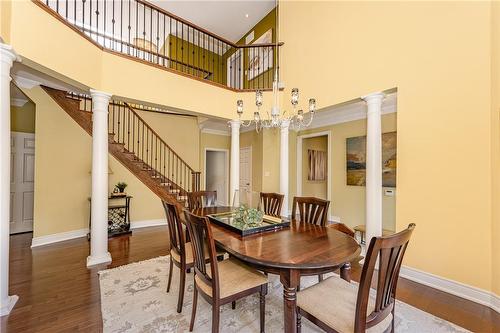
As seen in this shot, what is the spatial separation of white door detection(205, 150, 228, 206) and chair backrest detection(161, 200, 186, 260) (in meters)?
5.22

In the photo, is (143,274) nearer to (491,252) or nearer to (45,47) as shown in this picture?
(45,47)

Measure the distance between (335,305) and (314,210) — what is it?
1329 millimetres

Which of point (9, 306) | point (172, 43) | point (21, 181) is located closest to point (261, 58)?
point (172, 43)

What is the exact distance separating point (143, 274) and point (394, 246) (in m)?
2.87

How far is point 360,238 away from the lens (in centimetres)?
431

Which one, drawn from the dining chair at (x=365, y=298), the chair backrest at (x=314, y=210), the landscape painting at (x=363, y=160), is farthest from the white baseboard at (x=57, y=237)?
the landscape painting at (x=363, y=160)

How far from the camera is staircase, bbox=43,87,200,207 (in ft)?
13.8

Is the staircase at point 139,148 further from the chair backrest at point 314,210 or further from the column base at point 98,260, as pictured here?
the chair backrest at point 314,210

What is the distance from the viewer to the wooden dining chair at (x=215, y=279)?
62.1 inches

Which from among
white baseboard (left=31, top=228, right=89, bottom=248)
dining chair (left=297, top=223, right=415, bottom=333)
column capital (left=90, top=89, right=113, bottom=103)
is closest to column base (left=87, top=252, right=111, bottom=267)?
white baseboard (left=31, top=228, right=89, bottom=248)

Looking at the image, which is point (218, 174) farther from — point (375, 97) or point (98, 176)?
point (375, 97)

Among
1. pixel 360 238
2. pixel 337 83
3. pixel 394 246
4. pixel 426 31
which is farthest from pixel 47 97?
pixel 360 238

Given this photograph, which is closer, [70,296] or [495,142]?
[495,142]

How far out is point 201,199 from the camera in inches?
139
